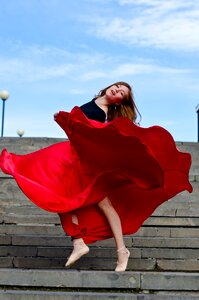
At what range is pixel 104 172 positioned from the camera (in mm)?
5172

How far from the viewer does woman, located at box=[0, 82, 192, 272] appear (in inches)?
191

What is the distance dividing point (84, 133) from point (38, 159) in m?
0.66

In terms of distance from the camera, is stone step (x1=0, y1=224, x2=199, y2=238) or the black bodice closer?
the black bodice

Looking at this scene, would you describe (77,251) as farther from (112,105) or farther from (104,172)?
(112,105)

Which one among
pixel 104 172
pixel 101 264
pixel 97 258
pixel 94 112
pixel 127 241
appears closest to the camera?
pixel 104 172

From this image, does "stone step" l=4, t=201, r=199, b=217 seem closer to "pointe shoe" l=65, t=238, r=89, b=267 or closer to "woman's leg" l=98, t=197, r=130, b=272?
"woman's leg" l=98, t=197, r=130, b=272

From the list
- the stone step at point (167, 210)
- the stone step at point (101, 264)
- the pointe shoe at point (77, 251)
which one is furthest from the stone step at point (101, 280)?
the stone step at point (167, 210)

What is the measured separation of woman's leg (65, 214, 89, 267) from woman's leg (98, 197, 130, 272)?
257 millimetres

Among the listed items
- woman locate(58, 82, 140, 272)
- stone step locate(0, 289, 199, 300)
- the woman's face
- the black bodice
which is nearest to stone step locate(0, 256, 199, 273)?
woman locate(58, 82, 140, 272)

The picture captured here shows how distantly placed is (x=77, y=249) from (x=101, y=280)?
0.45 m

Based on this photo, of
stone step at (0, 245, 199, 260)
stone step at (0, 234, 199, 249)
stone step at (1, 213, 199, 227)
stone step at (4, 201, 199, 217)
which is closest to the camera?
stone step at (0, 245, 199, 260)

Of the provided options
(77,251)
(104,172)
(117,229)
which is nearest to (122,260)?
(117,229)

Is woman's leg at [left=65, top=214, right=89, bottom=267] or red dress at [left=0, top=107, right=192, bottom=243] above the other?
red dress at [left=0, top=107, right=192, bottom=243]

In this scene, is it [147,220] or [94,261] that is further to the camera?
[147,220]
